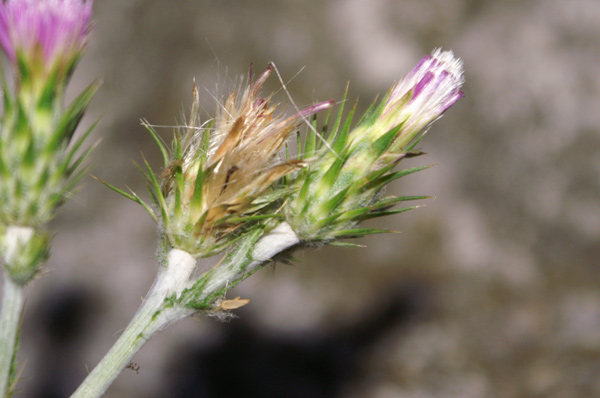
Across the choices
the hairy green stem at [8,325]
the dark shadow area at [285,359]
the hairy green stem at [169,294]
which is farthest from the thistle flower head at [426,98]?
the dark shadow area at [285,359]

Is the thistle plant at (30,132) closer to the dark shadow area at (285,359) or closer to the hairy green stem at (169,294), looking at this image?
the hairy green stem at (169,294)

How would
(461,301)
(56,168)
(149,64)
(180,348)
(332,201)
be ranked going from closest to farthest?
(56,168) < (332,201) < (180,348) < (461,301) < (149,64)

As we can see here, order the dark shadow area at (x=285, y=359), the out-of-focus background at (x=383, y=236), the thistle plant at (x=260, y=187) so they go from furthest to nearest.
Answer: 1. the out-of-focus background at (x=383, y=236)
2. the dark shadow area at (x=285, y=359)
3. the thistle plant at (x=260, y=187)

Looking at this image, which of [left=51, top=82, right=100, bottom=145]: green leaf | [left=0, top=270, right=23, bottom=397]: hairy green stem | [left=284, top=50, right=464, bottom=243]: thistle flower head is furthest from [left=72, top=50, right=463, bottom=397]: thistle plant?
[left=0, top=270, right=23, bottom=397]: hairy green stem

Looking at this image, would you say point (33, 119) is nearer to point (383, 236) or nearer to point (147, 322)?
point (147, 322)

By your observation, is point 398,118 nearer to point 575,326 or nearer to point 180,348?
point 180,348

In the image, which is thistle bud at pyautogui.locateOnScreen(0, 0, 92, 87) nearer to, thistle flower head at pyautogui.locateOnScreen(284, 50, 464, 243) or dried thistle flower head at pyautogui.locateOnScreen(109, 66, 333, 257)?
dried thistle flower head at pyautogui.locateOnScreen(109, 66, 333, 257)

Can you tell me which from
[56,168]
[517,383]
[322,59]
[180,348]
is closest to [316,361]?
[180,348]

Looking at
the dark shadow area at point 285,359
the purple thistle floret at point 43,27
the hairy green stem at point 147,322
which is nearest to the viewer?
the purple thistle floret at point 43,27
